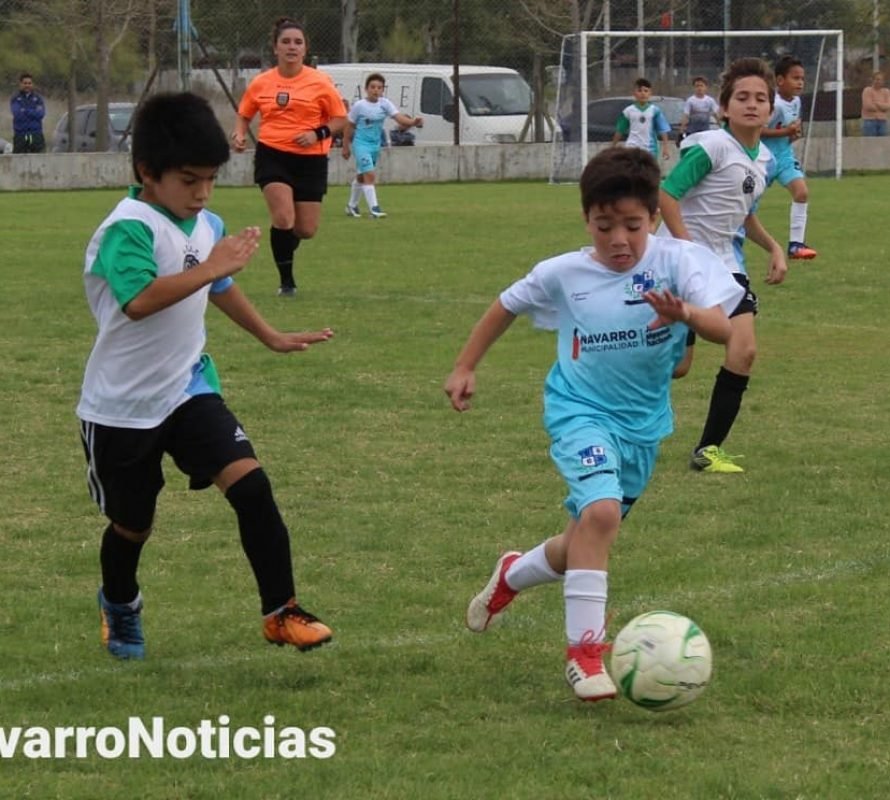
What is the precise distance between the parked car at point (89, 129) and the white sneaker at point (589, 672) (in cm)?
2760

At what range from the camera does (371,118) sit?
24516 mm

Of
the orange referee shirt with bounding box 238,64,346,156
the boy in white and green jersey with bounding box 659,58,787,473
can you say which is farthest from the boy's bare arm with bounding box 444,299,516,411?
the orange referee shirt with bounding box 238,64,346,156

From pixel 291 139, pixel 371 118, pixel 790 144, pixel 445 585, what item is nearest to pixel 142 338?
pixel 445 585

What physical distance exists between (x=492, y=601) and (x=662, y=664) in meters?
0.86

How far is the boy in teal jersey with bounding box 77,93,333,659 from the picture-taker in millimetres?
4676

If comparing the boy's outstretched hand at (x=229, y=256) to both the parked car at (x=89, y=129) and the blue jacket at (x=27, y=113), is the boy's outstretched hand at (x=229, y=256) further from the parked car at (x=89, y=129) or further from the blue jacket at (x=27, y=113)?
the parked car at (x=89, y=129)

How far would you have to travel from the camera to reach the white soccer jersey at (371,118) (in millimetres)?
24297

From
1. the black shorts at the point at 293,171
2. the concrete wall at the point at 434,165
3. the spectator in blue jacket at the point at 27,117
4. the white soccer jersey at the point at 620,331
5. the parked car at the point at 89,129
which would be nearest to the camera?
the white soccer jersey at the point at 620,331

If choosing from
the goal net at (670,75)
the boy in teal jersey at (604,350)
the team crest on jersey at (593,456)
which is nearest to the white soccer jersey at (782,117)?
the boy in teal jersey at (604,350)

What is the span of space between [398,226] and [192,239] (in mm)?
15985

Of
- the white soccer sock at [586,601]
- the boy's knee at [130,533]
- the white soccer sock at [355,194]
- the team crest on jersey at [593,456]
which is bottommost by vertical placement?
the white soccer sock at [355,194]

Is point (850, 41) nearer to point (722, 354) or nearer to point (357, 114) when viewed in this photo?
point (357, 114)

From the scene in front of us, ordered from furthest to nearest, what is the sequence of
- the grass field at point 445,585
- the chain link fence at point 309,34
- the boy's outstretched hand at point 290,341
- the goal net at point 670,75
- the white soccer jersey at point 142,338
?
1. the chain link fence at point 309,34
2. the goal net at point 670,75
3. the boy's outstretched hand at point 290,341
4. the white soccer jersey at point 142,338
5. the grass field at point 445,585

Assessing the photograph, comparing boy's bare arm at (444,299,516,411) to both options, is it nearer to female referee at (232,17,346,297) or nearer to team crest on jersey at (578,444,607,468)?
team crest on jersey at (578,444,607,468)
